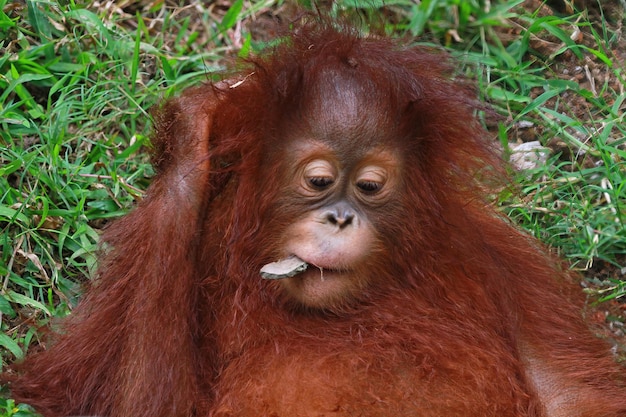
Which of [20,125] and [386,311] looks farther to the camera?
[20,125]

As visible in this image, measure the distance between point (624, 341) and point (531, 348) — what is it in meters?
0.86

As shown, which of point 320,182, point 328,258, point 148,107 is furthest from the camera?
point 148,107

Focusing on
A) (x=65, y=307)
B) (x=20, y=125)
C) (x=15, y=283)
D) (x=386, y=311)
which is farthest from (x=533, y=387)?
(x=20, y=125)

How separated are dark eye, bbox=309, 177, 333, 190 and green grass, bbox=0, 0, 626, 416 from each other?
907 millimetres

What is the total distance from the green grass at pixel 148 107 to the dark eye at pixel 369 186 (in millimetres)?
868

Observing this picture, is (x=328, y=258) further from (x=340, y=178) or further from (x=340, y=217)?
(x=340, y=178)

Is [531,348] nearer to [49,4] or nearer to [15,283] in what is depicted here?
[15,283]

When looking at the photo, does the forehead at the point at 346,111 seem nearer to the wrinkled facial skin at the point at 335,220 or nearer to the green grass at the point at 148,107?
the wrinkled facial skin at the point at 335,220

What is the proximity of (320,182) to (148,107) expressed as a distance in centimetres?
180

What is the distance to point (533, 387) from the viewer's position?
4078 mm

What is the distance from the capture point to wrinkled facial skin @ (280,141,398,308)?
3615 mm

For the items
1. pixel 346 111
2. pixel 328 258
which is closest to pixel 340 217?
pixel 328 258

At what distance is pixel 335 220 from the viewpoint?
11.9 feet

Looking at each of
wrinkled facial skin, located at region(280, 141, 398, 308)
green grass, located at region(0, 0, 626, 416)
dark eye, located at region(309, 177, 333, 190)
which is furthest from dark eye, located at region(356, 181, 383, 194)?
green grass, located at region(0, 0, 626, 416)
